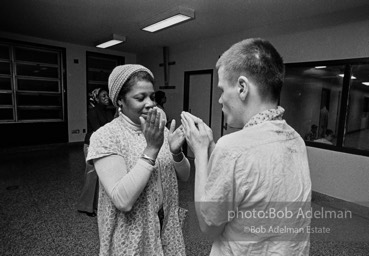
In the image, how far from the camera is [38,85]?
632cm

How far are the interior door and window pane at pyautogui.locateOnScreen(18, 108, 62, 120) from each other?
3535 millimetres

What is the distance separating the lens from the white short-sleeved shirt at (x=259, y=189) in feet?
2.15

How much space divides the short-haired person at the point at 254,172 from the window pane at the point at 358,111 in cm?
350

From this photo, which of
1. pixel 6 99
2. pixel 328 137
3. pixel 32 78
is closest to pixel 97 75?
pixel 32 78

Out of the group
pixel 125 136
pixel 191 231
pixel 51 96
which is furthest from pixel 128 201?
pixel 51 96

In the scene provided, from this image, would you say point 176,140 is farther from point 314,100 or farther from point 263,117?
point 314,100

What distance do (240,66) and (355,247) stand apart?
286cm

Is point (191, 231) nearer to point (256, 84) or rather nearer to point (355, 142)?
point (256, 84)

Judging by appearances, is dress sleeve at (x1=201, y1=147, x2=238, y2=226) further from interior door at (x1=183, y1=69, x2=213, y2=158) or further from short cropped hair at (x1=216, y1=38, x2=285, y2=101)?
interior door at (x1=183, y1=69, x2=213, y2=158)

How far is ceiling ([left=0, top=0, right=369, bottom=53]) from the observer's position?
3.45 m

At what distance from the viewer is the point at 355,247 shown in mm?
2553

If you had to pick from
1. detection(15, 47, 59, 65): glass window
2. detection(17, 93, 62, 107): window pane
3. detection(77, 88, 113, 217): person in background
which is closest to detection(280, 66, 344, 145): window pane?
detection(77, 88, 113, 217): person in background

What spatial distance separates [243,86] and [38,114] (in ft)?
22.8

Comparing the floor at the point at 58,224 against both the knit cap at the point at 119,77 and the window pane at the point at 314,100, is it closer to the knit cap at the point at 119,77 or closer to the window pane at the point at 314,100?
the window pane at the point at 314,100
